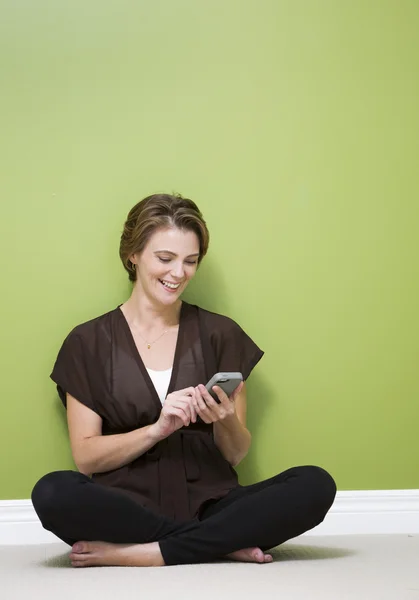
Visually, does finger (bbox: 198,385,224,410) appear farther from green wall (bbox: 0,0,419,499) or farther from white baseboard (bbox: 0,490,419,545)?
Result: white baseboard (bbox: 0,490,419,545)

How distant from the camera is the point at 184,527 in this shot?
7.09 ft

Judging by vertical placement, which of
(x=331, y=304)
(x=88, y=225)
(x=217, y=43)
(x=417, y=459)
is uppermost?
(x=217, y=43)

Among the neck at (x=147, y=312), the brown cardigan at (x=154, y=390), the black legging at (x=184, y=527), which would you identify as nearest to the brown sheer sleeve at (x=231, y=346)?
the brown cardigan at (x=154, y=390)

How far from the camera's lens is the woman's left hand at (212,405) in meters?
2.18

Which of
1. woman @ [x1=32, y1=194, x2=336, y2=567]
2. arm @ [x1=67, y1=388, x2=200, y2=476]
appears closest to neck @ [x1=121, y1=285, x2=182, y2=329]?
woman @ [x1=32, y1=194, x2=336, y2=567]

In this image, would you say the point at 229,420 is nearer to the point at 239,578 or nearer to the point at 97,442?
the point at 97,442

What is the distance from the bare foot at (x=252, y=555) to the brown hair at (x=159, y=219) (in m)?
0.89

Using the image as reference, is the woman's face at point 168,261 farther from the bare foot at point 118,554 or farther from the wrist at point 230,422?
the bare foot at point 118,554

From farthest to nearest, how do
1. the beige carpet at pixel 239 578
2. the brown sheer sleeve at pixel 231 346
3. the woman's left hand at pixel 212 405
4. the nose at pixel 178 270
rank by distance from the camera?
the brown sheer sleeve at pixel 231 346 < the nose at pixel 178 270 < the woman's left hand at pixel 212 405 < the beige carpet at pixel 239 578

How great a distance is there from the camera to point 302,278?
2777 mm

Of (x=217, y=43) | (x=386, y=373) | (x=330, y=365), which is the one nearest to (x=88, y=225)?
(x=217, y=43)

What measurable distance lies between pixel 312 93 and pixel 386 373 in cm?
95

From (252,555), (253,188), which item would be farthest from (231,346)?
(252,555)

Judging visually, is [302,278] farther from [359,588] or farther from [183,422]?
[359,588]
